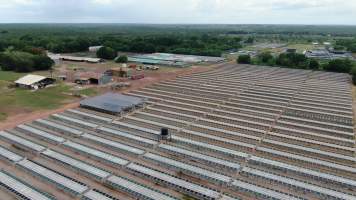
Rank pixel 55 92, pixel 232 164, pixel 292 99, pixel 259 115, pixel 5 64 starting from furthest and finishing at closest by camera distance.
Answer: pixel 5 64, pixel 55 92, pixel 292 99, pixel 259 115, pixel 232 164

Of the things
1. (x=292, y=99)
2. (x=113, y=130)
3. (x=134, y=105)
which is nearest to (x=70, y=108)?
(x=134, y=105)

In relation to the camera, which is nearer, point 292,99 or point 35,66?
point 292,99

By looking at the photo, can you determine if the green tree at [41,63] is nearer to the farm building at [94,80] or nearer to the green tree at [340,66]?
the farm building at [94,80]

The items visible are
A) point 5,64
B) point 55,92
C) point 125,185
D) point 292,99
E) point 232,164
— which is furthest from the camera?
point 5,64

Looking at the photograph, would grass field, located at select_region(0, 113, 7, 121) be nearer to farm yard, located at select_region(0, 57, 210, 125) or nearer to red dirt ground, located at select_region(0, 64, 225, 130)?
farm yard, located at select_region(0, 57, 210, 125)

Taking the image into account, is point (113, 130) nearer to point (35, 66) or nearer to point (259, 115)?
point (259, 115)

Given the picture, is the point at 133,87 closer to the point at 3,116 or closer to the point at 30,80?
the point at 30,80
